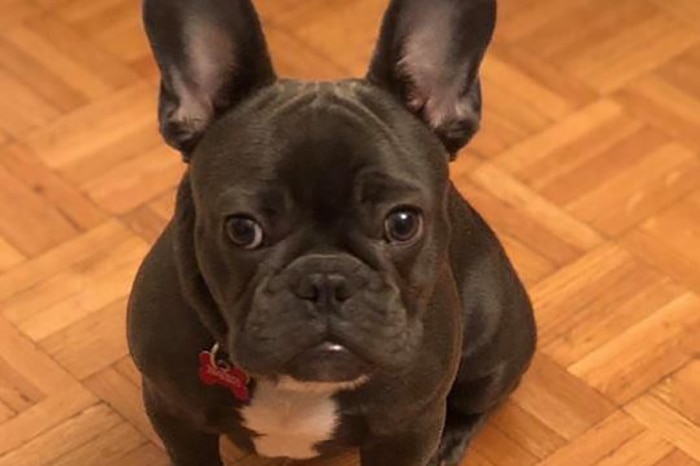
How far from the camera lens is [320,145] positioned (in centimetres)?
136

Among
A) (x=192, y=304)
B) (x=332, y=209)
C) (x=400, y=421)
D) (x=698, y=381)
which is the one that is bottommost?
(x=698, y=381)

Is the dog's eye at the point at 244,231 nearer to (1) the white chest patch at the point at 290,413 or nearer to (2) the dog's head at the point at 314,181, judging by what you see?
(2) the dog's head at the point at 314,181

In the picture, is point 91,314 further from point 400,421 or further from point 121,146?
point 400,421

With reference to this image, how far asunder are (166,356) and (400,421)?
0.21 m

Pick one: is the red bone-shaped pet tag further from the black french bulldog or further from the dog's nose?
the dog's nose

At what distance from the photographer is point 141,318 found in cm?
153

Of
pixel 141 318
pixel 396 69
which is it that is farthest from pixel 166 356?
pixel 396 69

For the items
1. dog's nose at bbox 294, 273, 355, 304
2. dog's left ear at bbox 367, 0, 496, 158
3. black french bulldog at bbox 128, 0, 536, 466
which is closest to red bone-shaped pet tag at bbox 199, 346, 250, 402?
black french bulldog at bbox 128, 0, 536, 466

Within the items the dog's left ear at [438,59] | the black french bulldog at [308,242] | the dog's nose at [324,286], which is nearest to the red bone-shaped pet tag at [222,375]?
the black french bulldog at [308,242]

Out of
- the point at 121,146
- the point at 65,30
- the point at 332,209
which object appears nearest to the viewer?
the point at 332,209

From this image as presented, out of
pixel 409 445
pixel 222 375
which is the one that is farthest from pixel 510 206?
pixel 222 375

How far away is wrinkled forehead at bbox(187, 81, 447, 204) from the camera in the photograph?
1.35 meters

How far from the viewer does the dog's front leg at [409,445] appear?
5.09 feet

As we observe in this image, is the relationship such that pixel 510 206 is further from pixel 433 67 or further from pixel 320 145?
pixel 320 145
